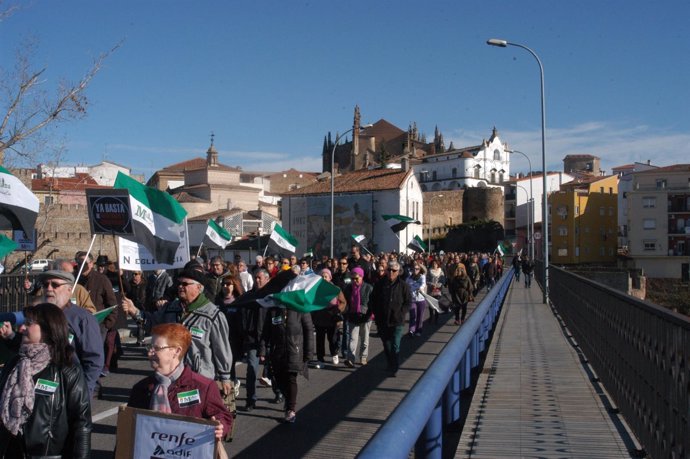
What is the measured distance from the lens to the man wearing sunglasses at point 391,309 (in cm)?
1262

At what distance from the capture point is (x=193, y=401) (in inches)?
170

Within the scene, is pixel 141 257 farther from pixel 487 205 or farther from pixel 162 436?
pixel 487 205

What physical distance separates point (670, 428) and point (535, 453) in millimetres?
1151

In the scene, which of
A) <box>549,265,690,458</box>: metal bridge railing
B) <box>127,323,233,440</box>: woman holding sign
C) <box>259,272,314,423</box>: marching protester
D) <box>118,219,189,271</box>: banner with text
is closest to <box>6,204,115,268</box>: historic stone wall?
<box>118,219,189,271</box>: banner with text

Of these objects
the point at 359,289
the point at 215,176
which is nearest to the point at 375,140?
the point at 215,176

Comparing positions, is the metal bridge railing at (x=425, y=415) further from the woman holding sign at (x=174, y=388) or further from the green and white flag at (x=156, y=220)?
the green and white flag at (x=156, y=220)

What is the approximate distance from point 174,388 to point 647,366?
11.2 ft

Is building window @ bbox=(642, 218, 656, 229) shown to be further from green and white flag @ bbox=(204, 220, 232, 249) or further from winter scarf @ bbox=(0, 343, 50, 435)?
winter scarf @ bbox=(0, 343, 50, 435)

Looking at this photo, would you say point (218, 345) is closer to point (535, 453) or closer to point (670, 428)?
point (535, 453)

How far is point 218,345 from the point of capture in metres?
6.89

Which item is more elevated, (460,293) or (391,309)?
(391,309)

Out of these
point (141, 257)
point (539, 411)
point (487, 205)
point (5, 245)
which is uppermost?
point (487, 205)

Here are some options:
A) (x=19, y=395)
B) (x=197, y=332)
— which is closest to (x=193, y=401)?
(x=19, y=395)

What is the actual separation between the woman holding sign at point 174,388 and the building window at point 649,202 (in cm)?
8726
